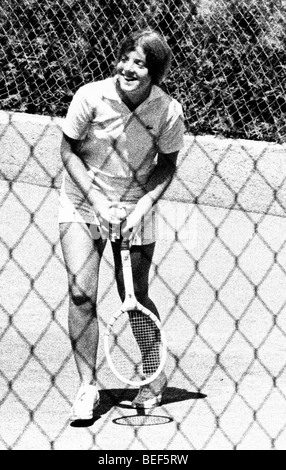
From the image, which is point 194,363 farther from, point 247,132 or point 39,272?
point 247,132

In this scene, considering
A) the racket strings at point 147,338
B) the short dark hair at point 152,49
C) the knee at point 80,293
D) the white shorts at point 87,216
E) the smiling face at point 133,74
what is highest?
the short dark hair at point 152,49

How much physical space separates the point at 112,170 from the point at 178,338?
1344 mm

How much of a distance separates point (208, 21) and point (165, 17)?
0.30m

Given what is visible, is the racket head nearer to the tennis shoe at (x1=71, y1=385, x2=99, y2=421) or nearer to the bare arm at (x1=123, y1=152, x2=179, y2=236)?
the tennis shoe at (x1=71, y1=385, x2=99, y2=421)

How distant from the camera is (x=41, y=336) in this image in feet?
19.0

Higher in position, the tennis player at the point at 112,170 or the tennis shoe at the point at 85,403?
the tennis player at the point at 112,170

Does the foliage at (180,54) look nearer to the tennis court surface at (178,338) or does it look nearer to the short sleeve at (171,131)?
the tennis court surface at (178,338)

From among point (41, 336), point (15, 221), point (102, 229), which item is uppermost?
point (102, 229)

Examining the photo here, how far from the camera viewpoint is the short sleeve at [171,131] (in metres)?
4.82

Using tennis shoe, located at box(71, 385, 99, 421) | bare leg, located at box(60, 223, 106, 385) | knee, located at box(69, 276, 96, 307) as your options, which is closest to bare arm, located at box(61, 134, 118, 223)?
bare leg, located at box(60, 223, 106, 385)

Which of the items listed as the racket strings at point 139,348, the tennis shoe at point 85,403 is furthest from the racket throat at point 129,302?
the tennis shoe at point 85,403

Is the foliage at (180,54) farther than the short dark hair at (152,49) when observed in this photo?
Yes

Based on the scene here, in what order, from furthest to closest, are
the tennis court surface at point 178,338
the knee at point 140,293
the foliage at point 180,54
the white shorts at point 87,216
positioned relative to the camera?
the foliage at point 180,54 → the knee at point 140,293 → the white shorts at point 87,216 → the tennis court surface at point 178,338

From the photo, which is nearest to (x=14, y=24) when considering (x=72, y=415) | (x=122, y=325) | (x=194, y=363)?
(x=122, y=325)
